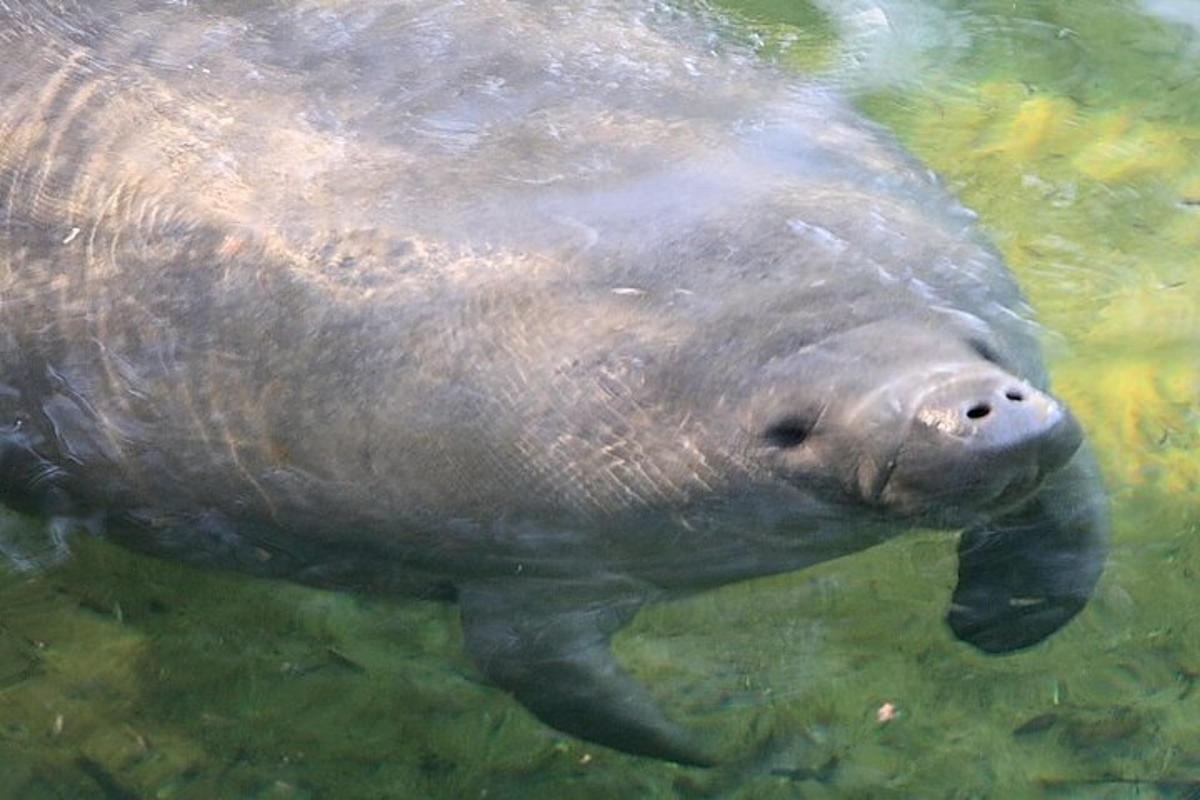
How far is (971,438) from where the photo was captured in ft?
12.0

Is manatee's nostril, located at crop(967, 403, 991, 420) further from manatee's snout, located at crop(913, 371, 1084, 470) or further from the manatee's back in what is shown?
the manatee's back

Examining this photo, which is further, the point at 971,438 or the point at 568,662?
the point at 568,662

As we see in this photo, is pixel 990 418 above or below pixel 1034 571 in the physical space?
above

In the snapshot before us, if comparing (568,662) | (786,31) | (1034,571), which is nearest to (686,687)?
(568,662)

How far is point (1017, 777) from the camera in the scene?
14.9 feet

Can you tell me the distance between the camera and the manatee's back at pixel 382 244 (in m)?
4.26

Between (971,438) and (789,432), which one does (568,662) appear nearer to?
(789,432)

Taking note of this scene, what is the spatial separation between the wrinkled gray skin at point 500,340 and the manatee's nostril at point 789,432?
Answer: 0.01m

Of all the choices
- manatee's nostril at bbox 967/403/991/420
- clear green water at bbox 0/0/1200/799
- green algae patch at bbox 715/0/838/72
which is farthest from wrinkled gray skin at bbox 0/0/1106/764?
green algae patch at bbox 715/0/838/72

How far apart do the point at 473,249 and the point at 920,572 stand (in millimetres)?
1470

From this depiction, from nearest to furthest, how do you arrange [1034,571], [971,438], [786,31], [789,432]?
[971,438]
[789,432]
[1034,571]
[786,31]

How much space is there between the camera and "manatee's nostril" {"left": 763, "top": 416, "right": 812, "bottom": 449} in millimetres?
3947

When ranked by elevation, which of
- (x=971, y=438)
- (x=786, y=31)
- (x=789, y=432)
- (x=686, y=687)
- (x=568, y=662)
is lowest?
(x=686, y=687)

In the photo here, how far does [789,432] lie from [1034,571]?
41.1 inches
